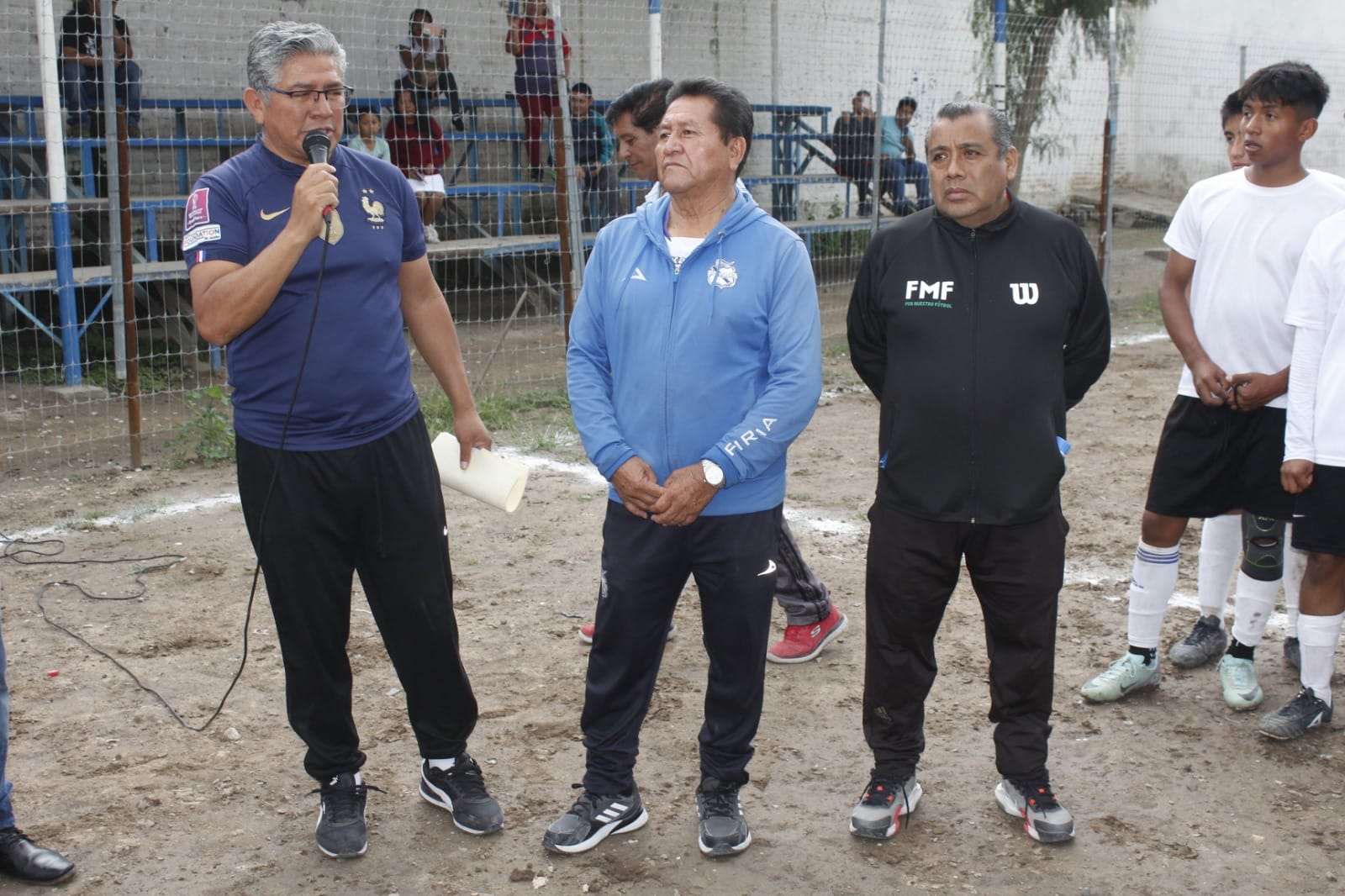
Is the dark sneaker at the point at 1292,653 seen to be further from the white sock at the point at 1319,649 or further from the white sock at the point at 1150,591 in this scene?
the white sock at the point at 1150,591

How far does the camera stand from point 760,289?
321 centimetres

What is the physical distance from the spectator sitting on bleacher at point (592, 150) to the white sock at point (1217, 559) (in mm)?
6401

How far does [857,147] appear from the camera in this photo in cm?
1359

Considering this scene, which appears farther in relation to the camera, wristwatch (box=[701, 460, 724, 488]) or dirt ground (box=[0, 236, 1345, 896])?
dirt ground (box=[0, 236, 1345, 896])

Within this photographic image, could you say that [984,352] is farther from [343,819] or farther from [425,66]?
[425,66]

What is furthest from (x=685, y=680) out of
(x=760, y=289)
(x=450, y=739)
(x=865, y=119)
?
(x=865, y=119)

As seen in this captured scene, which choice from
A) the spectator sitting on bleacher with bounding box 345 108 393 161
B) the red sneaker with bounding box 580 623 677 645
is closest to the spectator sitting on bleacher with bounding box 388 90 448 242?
the spectator sitting on bleacher with bounding box 345 108 393 161

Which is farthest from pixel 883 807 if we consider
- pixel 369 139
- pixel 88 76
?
pixel 88 76

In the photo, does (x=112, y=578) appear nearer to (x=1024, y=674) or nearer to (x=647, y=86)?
(x=647, y=86)

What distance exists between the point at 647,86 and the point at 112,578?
9.91ft

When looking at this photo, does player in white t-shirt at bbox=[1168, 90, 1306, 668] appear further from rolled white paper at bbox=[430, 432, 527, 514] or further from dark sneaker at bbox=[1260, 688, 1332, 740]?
rolled white paper at bbox=[430, 432, 527, 514]

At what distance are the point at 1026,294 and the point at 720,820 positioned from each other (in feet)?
5.17

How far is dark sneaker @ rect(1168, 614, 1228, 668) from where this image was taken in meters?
4.52

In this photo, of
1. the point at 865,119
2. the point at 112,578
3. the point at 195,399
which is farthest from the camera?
the point at 865,119
